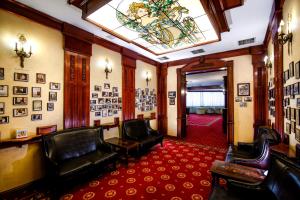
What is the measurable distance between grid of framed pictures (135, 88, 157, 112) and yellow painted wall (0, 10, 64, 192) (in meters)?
2.57

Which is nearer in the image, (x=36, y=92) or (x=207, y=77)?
(x=36, y=92)

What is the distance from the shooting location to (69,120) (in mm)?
3348

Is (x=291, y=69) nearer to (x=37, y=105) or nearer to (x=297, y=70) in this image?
(x=297, y=70)

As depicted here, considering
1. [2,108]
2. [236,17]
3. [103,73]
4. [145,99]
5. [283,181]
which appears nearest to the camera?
[283,181]

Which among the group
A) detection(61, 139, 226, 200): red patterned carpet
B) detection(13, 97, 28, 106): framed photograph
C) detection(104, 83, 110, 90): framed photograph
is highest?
detection(104, 83, 110, 90): framed photograph

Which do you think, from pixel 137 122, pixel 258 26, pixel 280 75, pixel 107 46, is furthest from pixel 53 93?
pixel 258 26

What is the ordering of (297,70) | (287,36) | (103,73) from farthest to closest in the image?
(103,73), (287,36), (297,70)

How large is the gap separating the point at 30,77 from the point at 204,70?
16.6 feet

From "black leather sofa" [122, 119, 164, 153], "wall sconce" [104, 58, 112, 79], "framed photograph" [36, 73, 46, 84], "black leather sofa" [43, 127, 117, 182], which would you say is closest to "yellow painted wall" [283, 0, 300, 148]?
"black leather sofa" [122, 119, 164, 153]

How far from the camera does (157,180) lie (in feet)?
9.35

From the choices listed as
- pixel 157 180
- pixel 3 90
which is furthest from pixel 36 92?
pixel 157 180

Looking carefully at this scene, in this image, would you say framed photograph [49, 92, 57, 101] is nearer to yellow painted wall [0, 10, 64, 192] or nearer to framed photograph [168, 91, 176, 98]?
yellow painted wall [0, 10, 64, 192]

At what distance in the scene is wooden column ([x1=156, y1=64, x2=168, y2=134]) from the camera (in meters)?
6.41

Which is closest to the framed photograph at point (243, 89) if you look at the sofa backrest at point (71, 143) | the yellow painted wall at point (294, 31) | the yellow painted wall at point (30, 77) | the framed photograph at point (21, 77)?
the yellow painted wall at point (294, 31)
